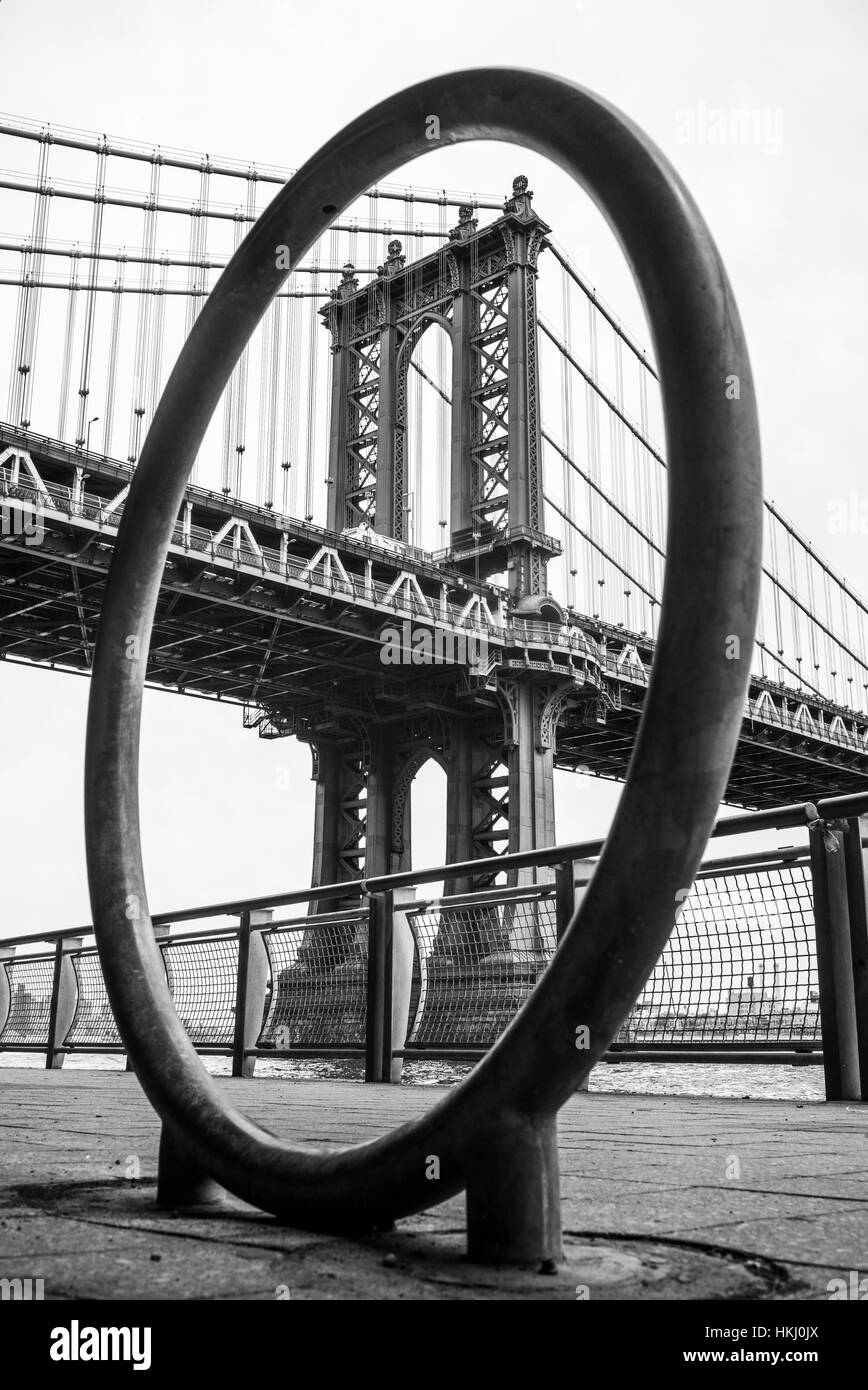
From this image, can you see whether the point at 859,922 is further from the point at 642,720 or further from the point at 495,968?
the point at 642,720

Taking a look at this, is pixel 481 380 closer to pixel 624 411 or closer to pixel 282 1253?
pixel 624 411

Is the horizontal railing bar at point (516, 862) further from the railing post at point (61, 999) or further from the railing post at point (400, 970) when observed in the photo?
the railing post at point (61, 999)

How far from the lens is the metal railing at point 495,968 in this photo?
3762 millimetres

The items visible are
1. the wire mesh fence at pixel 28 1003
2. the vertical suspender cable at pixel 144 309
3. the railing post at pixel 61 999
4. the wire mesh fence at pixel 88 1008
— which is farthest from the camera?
the vertical suspender cable at pixel 144 309

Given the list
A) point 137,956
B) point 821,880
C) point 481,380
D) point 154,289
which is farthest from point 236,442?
point 137,956

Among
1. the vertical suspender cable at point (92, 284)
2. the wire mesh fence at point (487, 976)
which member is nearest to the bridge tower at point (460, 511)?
the vertical suspender cable at point (92, 284)

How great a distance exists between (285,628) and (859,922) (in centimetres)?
2309

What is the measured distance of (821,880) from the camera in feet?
12.4

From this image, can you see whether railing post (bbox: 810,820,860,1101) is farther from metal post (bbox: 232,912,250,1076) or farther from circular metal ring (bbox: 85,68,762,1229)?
metal post (bbox: 232,912,250,1076)

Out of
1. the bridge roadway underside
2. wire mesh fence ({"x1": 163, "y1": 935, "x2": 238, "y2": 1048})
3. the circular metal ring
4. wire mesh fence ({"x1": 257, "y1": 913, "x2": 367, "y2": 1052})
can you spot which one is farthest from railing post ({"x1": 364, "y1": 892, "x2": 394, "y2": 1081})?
the bridge roadway underside

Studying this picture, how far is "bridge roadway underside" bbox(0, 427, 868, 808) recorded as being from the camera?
23.1 metres

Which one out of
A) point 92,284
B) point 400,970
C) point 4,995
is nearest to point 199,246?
point 92,284

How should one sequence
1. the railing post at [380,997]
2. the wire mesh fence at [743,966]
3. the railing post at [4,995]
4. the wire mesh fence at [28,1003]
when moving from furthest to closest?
1. the railing post at [4,995]
2. the wire mesh fence at [28,1003]
3. the railing post at [380,997]
4. the wire mesh fence at [743,966]

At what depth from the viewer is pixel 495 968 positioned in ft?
18.2
